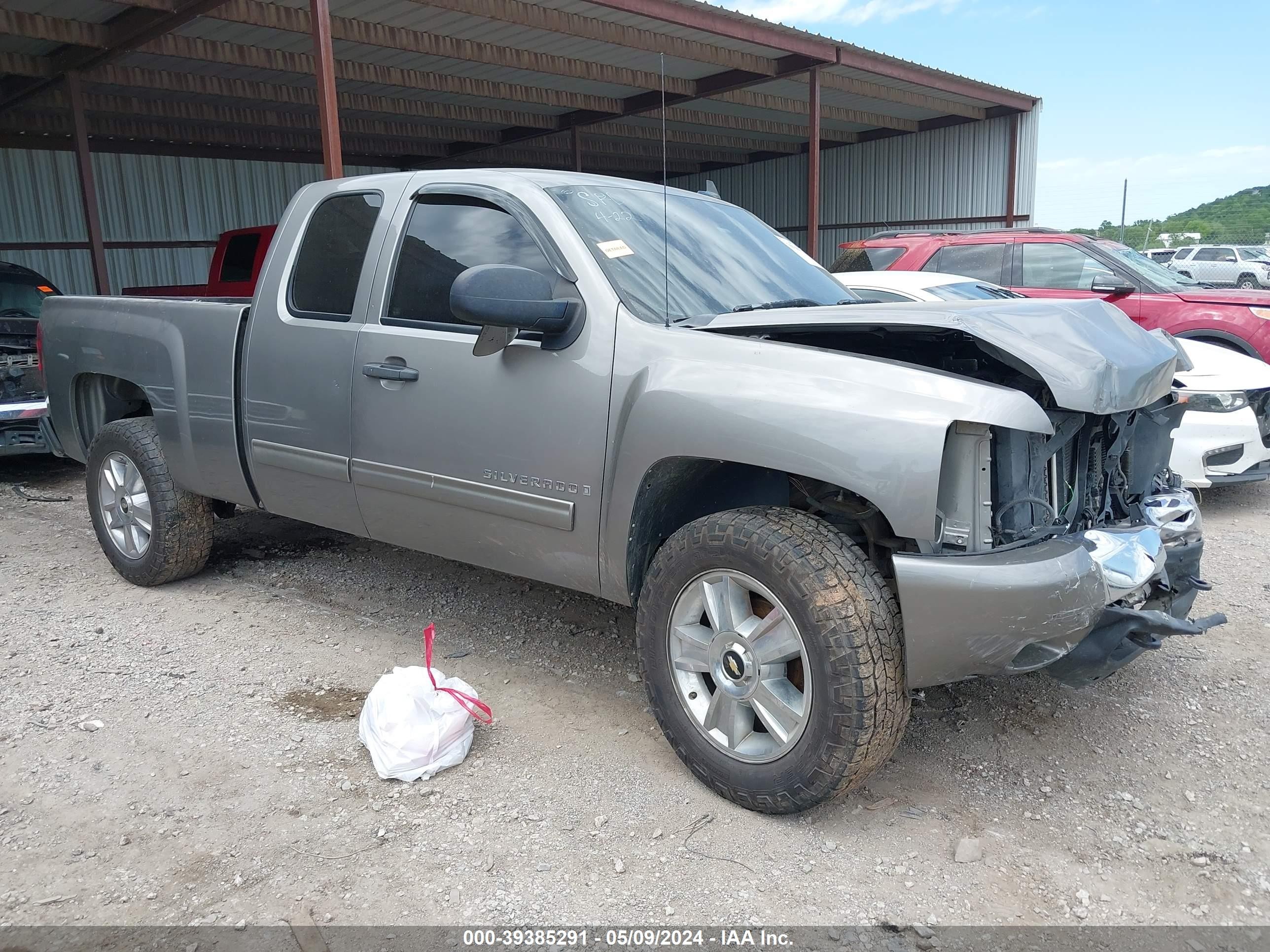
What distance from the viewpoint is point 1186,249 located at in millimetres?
30797

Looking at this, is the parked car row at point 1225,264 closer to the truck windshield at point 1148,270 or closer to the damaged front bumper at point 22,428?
the truck windshield at point 1148,270

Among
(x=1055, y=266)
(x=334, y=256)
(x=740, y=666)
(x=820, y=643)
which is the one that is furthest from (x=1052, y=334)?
(x=1055, y=266)

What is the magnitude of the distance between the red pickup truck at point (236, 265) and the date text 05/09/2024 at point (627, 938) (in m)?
9.05

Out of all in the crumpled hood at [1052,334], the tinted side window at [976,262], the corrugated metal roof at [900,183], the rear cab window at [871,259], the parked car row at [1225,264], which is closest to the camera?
the crumpled hood at [1052,334]

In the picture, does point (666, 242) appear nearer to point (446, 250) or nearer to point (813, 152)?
point (446, 250)

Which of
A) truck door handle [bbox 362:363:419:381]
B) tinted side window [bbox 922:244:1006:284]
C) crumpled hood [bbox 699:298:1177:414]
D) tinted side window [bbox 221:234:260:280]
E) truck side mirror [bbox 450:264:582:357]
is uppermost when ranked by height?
tinted side window [bbox 221:234:260:280]

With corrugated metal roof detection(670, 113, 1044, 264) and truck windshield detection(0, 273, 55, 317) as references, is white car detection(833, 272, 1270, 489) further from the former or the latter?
corrugated metal roof detection(670, 113, 1044, 264)

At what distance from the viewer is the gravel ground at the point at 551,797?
2389mm

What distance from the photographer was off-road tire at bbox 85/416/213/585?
4.51m

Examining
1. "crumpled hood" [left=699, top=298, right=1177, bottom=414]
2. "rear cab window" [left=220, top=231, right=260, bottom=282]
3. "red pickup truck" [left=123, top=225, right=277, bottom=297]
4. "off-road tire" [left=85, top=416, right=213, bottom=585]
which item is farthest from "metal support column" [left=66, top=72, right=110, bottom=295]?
"crumpled hood" [left=699, top=298, right=1177, bottom=414]

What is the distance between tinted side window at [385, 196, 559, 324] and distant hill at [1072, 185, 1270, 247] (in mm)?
27786

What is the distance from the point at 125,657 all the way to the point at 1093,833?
144 inches

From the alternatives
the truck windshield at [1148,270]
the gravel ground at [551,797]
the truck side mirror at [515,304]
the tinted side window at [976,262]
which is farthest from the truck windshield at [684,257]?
the truck windshield at [1148,270]

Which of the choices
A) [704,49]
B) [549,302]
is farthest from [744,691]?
[704,49]
